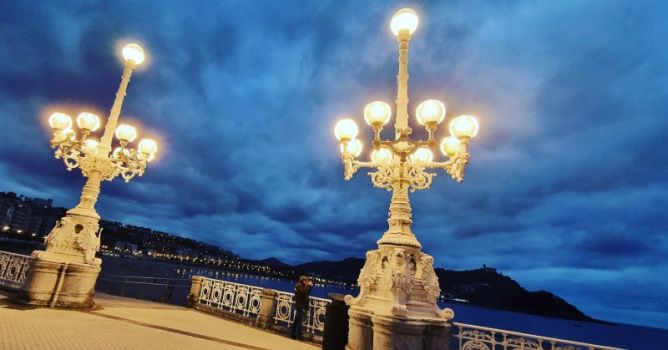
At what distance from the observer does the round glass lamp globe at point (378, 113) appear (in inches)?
256

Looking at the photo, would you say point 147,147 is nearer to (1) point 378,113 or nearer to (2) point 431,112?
(1) point 378,113

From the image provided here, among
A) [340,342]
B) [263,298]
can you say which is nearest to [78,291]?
[263,298]

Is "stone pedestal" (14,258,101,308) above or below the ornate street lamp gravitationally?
below

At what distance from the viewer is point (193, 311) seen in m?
12.1

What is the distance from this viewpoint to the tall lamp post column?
891 centimetres

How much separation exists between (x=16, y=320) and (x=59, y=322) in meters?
0.75

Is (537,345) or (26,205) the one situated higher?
(26,205)

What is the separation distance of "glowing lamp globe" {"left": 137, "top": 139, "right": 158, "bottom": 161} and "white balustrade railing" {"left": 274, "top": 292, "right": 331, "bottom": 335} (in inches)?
245

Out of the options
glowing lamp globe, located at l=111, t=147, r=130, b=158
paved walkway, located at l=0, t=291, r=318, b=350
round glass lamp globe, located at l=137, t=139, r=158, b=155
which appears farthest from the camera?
round glass lamp globe, located at l=137, t=139, r=158, b=155

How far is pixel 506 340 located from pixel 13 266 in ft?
50.1

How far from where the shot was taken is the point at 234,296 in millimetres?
11930

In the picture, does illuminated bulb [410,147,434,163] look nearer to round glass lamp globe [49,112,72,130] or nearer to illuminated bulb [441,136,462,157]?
illuminated bulb [441,136,462,157]

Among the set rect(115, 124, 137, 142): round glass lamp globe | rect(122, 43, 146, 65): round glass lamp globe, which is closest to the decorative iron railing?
rect(115, 124, 137, 142): round glass lamp globe

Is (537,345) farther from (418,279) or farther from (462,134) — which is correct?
(462,134)
